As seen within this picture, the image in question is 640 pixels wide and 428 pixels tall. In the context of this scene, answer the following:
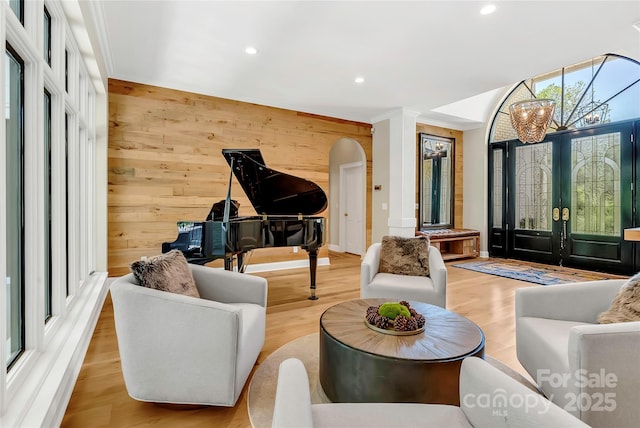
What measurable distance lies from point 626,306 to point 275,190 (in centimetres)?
313

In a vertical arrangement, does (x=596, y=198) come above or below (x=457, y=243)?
above

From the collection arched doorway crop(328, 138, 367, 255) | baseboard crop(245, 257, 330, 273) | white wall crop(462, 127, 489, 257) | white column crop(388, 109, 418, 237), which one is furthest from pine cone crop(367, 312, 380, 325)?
white wall crop(462, 127, 489, 257)

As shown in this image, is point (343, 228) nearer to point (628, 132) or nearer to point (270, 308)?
point (270, 308)

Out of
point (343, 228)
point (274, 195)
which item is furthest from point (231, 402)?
point (343, 228)

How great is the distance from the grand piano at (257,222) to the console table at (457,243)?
3265 millimetres

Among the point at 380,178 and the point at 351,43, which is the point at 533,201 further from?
the point at 351,43

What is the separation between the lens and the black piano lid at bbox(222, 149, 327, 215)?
362 cm

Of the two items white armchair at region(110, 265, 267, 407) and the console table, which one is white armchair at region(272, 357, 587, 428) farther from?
the console table

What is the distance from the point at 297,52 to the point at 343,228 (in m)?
4.76

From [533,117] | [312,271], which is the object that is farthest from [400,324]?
[533,117]

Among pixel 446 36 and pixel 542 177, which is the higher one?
pixel 446 36

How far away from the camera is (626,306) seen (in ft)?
5.47

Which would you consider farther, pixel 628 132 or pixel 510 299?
pixel 628 132

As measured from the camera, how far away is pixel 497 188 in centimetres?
702
